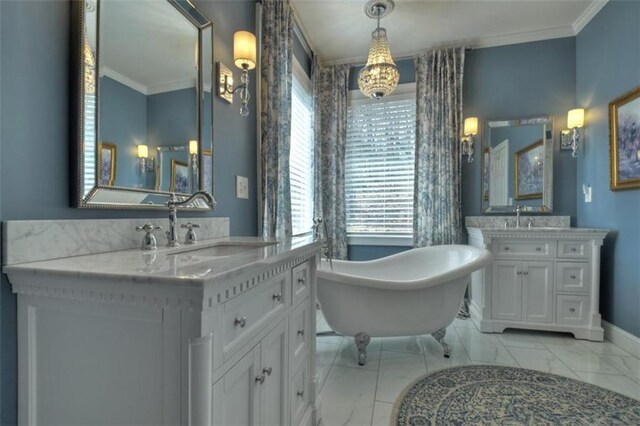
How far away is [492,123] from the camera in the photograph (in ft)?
10.8

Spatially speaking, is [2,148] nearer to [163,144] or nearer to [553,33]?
[163,144]

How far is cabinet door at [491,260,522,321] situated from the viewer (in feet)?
9.00

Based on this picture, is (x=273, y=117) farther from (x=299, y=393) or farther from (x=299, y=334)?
(x=299, y=393)

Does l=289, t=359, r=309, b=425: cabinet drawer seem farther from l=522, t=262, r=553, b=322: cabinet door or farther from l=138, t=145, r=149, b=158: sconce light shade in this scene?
l=522, t=262, r=553, b=322: cabinet door

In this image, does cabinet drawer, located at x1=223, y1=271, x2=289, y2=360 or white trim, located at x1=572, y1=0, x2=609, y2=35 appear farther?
white trim, located at x1=572, y1=0, x2=609, y2=35

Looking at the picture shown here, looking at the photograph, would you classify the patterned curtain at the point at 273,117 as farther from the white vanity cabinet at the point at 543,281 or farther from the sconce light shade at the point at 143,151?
the white vanity cabinet at the point at 543,281

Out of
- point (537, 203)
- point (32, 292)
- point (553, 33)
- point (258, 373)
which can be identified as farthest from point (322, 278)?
point (553, 33)

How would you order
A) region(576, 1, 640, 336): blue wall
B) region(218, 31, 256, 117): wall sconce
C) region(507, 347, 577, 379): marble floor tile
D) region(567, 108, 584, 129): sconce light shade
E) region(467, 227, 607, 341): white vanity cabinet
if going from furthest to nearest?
1. region(567, 108, 584, 129): sconce light shade
2. region(467, 227, 607, 341): white vanity cabinet
3. region(576, 1, 640, 336): blue wall
4. region(507, 347, 577, 379): marble floor tile
5. region(218, 31, 256, 117): wall sconce

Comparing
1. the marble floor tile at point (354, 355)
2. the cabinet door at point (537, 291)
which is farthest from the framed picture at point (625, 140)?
the marble floor tile at point (354, 355)

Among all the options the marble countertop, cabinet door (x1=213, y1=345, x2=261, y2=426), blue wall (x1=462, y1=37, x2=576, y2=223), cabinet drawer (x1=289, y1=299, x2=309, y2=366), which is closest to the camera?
the marble countertop

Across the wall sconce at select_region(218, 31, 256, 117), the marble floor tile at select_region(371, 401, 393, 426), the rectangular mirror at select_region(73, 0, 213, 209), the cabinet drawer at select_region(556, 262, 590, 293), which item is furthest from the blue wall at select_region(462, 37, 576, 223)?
the rectangular mirror at select_region(73, 0, 213, 209)

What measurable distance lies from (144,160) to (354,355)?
186cm

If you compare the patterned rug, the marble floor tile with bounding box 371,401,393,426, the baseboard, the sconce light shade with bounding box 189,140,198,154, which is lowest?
the marble floor tile with bounding box 371,401,393,426

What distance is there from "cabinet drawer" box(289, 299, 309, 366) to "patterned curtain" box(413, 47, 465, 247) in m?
2.26
